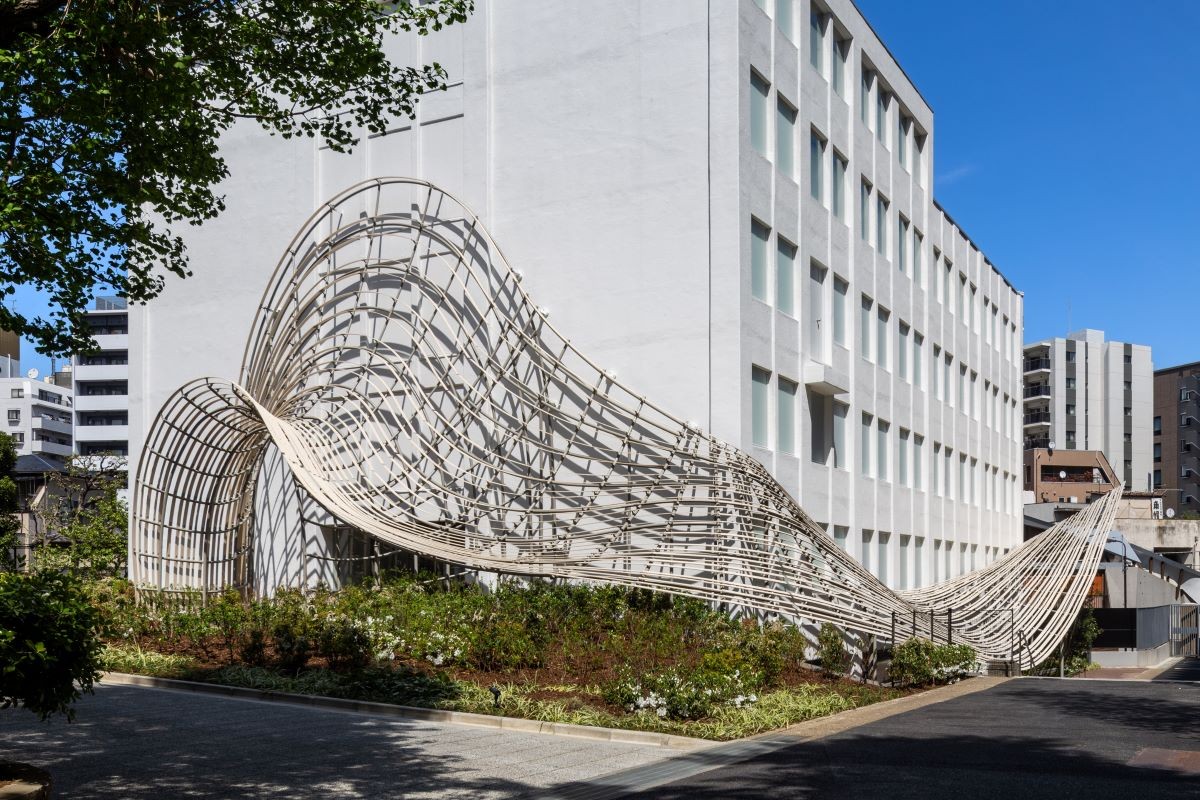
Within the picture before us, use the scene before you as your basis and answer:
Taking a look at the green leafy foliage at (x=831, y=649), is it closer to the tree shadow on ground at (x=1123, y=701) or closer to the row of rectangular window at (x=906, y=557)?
the tree shadow on ground at (x=1123, y=701)

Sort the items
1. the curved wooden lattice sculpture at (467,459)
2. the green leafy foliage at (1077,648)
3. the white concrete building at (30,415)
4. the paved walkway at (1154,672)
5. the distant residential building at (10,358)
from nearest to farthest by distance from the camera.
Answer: the curved wooden lattice sculpture at (467,459) → the green leafy foliage at (1077,648) → the paved walkway at (1154,672) → the white concrete building at (30,415) → the distant residential building at (10,358)

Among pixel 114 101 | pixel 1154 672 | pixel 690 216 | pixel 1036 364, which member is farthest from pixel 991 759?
pixel 1036 364

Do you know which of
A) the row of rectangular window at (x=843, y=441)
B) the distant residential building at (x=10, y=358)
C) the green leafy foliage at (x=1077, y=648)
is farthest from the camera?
the distant residential building at (x=10, y=358)

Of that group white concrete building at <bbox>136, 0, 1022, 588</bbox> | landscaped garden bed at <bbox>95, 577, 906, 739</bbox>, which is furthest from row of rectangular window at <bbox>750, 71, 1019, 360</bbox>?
landscaped garden bed at <bbox>95, 577, 906, 739</bbox>

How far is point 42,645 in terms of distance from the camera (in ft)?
32.2

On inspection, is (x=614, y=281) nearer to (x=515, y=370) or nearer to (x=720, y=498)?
(x=515, y=370)

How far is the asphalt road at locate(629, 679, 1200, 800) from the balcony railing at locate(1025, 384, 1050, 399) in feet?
306

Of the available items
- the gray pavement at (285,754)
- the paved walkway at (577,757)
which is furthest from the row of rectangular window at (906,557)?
the gray pavement at (285,754)

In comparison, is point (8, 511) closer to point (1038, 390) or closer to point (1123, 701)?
point (1123, 701)

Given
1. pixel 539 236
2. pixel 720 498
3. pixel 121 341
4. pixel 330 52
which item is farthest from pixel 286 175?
pixel 121 341

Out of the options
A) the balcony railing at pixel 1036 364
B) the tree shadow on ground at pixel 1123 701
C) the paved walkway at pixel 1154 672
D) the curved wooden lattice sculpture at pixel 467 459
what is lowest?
the paved walkway at pixel 1154 672

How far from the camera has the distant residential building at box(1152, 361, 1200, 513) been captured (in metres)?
114

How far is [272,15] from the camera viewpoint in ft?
48.5

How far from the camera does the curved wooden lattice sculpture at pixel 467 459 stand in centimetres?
2330
